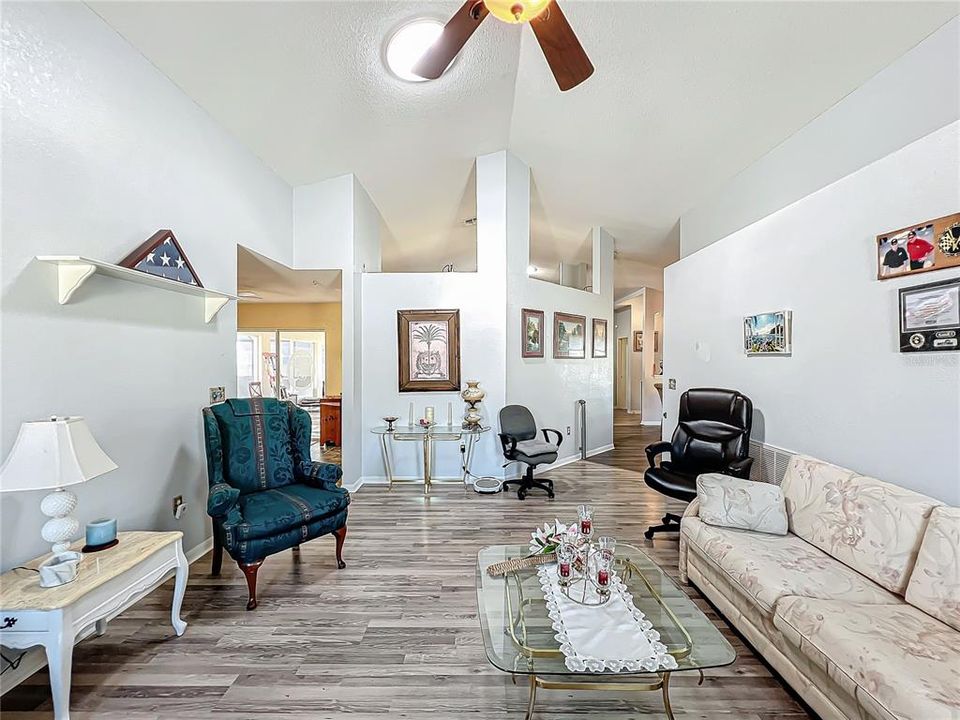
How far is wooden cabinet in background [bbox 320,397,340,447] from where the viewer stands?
6594 millimetres

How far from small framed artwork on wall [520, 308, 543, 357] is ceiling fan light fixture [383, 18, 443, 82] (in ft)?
8.95

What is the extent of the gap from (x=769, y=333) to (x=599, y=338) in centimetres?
313

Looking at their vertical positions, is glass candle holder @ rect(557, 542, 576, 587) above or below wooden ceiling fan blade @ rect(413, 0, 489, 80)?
below

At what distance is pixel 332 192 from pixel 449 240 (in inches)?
126

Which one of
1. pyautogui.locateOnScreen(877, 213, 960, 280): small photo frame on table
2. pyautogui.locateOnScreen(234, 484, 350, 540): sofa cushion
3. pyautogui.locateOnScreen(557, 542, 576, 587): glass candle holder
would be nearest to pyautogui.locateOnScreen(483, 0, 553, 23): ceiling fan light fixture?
pyautogui.locateOnScreen(877, 213, 960, 280): small photo frame on table

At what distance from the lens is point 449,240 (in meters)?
7.50

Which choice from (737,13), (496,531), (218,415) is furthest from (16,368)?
(737,13)

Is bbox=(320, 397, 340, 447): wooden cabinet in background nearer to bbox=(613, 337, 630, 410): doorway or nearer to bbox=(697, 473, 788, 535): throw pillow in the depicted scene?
bbox=(697, 473, 788, 535): throw pillow

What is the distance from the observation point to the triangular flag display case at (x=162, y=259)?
2.39m

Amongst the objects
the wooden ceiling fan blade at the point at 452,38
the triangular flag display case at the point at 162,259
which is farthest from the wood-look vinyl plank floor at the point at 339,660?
the wooden ceiling fan blade at the point at 452,38

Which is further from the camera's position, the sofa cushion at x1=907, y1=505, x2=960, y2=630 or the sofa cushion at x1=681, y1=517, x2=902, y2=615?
the sofa cushion at x1=681, y1=517, x2=902, y2=615

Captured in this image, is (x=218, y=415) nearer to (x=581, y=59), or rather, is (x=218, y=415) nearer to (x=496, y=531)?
(x=496, y=531)

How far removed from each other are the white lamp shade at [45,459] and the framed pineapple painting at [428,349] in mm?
3184

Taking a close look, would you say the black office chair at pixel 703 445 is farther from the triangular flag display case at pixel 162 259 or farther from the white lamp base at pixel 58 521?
the triangular flag display case at pixel 162 259
